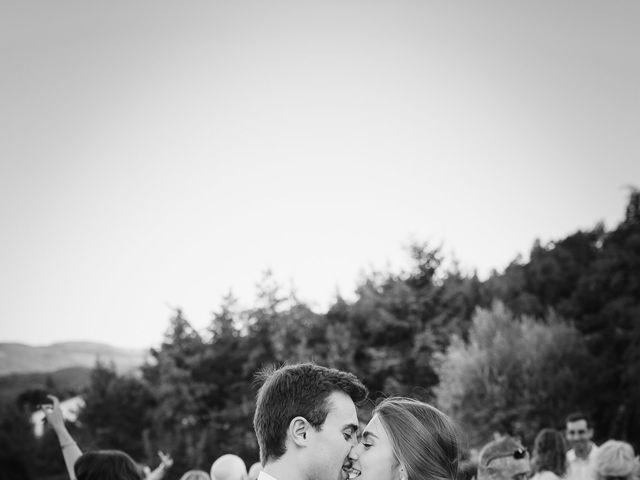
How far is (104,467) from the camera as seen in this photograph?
5023 mm

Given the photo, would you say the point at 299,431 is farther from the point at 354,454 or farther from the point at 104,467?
the point at 104,467

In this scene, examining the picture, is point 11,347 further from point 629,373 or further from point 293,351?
point 629,373

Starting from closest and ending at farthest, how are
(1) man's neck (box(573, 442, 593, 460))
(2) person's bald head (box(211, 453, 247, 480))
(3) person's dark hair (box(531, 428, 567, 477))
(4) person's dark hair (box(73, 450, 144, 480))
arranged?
(4) person's dark hair (box(73, 450, 144, 480)) < (2) person's bald head (box(211, 453, 247, 480)) < (3) person's dark hair (box(531, 428, 567, 477)) < (1) man's neck (box(573, 442, 593, 460))

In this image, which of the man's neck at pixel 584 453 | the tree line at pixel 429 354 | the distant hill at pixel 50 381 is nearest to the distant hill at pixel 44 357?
the distant hill at pixel 50 381

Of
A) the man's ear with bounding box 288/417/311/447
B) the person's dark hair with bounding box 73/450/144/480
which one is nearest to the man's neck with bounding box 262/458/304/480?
the man's ear with bounding box 288/417/311/447

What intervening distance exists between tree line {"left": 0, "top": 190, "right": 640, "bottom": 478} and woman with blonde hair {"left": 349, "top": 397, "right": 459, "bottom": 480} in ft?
97.9

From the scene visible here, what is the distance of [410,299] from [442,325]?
2.48m

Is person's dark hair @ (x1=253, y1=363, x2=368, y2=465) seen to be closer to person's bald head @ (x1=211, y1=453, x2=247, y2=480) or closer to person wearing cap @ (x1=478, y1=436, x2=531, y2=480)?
person wearing cap @ (x1=478, y1=436, x2=531, y2=480)

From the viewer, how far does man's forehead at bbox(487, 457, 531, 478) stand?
18.6 feet

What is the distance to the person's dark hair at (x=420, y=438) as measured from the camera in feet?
12.9

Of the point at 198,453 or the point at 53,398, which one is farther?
the point at 198,453

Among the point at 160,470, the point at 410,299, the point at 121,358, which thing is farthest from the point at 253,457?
the point at 121,358

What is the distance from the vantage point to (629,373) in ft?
110

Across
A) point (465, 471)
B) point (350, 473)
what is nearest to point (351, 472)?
point (350, 473)
